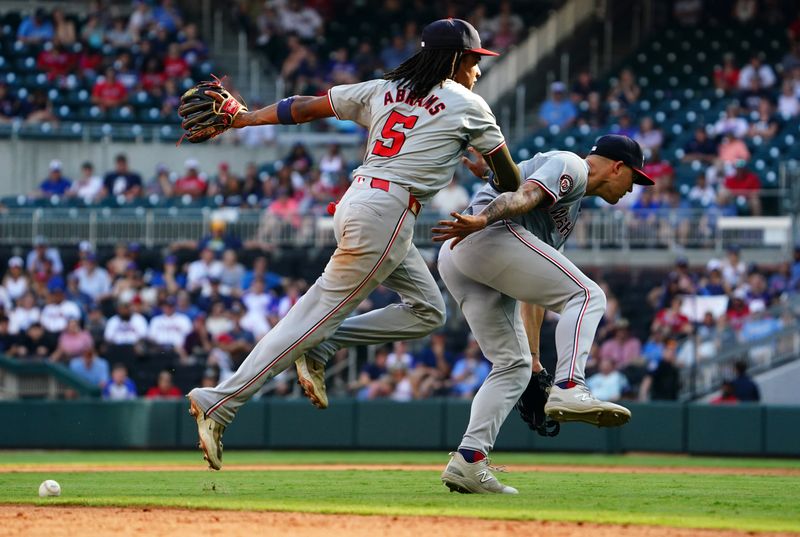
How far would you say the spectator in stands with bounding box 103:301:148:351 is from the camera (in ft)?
56.4

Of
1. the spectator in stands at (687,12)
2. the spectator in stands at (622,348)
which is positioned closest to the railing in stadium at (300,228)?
the spectator in stands at (622,348)

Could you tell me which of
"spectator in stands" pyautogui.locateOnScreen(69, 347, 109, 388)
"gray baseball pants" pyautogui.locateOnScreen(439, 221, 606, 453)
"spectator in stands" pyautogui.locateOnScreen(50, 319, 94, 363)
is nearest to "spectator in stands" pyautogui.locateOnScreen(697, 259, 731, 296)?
"spectator in stands" pyautogui.locateOnScreen(69, 347, 109, 388)

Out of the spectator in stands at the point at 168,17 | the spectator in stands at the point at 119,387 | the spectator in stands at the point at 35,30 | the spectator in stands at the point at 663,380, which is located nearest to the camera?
the spectator in stands at the point at 663,380

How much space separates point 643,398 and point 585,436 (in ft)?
3.00

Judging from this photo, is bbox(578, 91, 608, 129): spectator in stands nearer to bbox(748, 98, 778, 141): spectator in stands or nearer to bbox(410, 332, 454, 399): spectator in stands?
bbox(748, 98, 778, 141): spectator in stands

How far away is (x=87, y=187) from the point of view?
2108 cm

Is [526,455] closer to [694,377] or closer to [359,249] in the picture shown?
[694,377]

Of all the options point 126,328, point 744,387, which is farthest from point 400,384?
point 744,387

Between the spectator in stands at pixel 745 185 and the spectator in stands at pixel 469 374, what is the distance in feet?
15.9

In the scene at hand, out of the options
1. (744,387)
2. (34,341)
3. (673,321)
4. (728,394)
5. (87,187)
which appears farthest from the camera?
(87,187)

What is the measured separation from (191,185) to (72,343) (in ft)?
14.6

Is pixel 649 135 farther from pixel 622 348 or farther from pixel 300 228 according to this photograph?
pixel 300 228

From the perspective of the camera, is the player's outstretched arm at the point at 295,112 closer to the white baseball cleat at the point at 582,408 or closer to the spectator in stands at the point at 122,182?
the white baseball cleat at the point at 582,408

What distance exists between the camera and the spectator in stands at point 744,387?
15.6 meters
